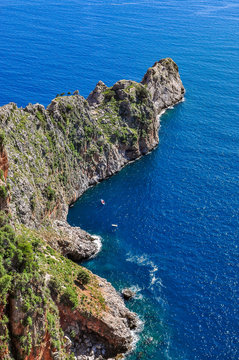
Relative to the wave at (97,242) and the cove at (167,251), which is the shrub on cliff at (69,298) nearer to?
the cove at (167,251)

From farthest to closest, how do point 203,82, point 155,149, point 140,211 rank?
point 203,82, point 155,149, point 140,211

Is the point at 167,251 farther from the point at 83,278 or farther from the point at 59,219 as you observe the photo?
the point at 59,219

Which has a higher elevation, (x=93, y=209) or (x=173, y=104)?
(x=173, y=104)

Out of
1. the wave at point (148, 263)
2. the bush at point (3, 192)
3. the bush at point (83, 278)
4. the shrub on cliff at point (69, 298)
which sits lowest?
the shrub on cliff at point (69, 298)

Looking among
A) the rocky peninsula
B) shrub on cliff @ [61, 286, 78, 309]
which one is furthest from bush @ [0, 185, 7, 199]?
shrub on cliff @ [61, 286, 78, 309]

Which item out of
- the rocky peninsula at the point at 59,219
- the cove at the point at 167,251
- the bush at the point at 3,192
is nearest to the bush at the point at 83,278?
the rocky peninsula at the point at 59,219

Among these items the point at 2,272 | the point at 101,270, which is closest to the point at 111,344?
the point at 101,270

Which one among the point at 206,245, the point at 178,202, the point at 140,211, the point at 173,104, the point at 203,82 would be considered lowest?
the point at 206,245

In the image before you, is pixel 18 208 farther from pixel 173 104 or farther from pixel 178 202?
pixel 173 104

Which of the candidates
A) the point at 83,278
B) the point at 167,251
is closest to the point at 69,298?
the point at 83,278
